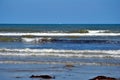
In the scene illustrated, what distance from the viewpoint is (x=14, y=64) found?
2211cm

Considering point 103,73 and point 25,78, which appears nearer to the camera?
point 25,78

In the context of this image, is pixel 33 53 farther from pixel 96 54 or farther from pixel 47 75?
pixel 47 75

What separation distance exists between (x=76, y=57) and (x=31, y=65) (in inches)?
171

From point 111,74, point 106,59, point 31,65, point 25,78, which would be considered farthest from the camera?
point 106,59

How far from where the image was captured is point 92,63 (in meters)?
22.3

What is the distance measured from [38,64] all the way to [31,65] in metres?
0.53

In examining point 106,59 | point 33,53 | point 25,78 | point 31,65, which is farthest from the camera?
point 33,53

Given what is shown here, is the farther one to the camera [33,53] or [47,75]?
[33,53]

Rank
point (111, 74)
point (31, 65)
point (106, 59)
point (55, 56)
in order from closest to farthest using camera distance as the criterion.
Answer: point (111, 74) → point (31, 65) → point (106, 59) → point (55, 56)

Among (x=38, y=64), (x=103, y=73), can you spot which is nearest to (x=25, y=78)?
(x=103, y=73)

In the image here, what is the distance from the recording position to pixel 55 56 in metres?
26.0

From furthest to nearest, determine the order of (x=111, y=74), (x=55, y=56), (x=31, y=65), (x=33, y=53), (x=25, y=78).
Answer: (x=33, y=53) < (x=55, y=56) < (x=31, y=65) < (x=111, y=74) < (x=25, y=78)

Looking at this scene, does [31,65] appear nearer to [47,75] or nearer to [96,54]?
[47,75]

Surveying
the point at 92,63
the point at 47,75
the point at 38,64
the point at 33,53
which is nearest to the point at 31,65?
the point at 38,64
